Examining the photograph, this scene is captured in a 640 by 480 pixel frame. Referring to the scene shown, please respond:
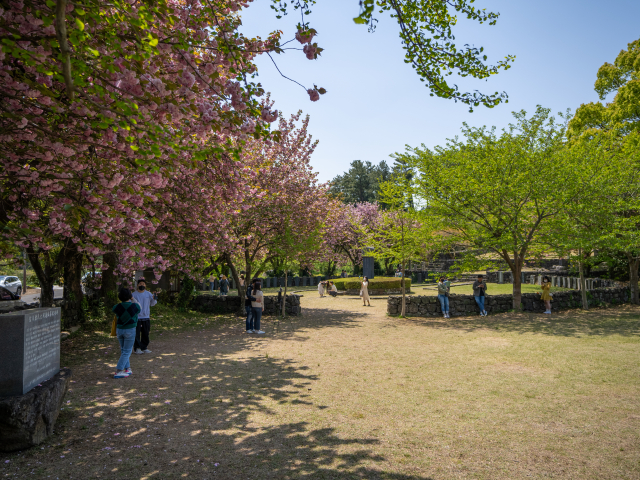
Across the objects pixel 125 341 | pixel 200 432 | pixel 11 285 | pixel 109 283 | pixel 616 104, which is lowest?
pixel 200 432

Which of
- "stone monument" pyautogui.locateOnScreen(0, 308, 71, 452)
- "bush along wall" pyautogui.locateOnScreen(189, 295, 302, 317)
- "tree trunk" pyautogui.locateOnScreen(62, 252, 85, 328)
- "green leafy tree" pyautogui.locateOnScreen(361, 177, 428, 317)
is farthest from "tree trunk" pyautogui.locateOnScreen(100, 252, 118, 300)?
"stone monument" pyautogui.locateOnScreen(0, 308, 71, 452)

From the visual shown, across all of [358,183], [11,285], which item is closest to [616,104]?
[11,285]

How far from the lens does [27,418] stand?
15.7ft

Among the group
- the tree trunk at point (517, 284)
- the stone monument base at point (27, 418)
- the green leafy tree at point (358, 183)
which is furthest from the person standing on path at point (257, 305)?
the green leafy tree at point (358, 183)

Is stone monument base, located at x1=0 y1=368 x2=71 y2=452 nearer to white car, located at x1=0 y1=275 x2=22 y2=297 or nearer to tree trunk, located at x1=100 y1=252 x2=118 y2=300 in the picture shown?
tree trunk, located at x1=100 y1=252 x2=118 y2=300

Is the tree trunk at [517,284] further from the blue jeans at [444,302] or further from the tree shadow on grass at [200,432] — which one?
the tree shadow on grass at [200,432]

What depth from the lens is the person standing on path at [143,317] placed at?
32.8 feet

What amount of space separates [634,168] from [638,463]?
17657 mm

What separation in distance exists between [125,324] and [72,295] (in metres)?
8.29

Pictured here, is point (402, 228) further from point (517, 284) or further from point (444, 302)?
point (517, 284)

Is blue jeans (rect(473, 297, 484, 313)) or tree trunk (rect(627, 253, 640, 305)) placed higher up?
tree trunk (rect(627, 253, 640, 305))

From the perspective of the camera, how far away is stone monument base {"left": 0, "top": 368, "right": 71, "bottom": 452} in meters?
4.66

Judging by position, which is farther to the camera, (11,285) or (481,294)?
(11,285)

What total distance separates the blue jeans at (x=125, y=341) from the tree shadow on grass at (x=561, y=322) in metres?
10.5
